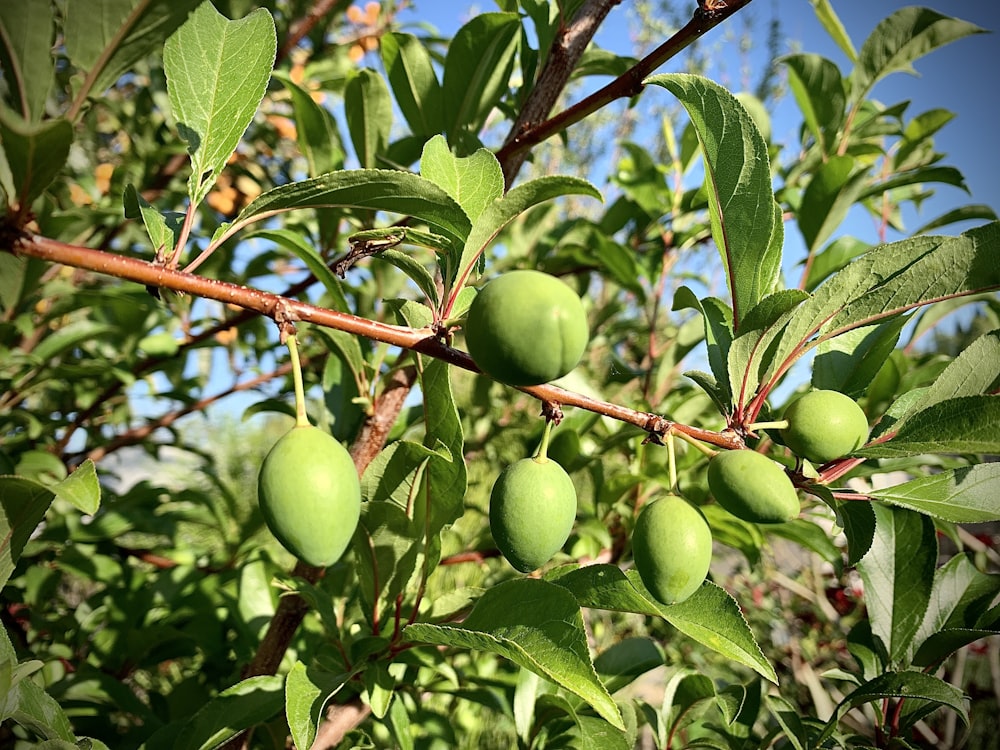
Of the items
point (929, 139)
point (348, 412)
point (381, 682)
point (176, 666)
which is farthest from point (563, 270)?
point (176, 666)

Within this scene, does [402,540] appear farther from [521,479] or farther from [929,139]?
[929,139]

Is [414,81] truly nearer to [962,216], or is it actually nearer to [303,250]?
[303,250]

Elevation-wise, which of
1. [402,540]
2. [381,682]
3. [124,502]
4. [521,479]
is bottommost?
[124,502]

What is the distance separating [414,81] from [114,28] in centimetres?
51

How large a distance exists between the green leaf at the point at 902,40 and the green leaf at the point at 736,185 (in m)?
0.71

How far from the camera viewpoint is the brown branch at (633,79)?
0.61 metres

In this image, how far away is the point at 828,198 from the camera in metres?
1.04

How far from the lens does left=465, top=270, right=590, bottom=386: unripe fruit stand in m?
0.45

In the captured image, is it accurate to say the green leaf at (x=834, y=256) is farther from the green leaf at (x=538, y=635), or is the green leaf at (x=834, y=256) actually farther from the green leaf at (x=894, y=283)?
the green leaf at (x=538, y=635)

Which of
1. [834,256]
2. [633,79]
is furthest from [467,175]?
[834,256]

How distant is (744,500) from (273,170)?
295cm

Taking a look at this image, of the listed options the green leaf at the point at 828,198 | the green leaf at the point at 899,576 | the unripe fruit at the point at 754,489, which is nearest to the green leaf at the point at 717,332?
the unripe fruit at the point at 754,489

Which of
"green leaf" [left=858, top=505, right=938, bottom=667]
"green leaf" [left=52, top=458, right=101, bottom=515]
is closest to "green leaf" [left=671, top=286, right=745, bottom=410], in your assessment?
"green leaf" [left=858, top=505, right=938, bottom=667]

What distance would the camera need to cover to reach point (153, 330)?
5.82 feet
